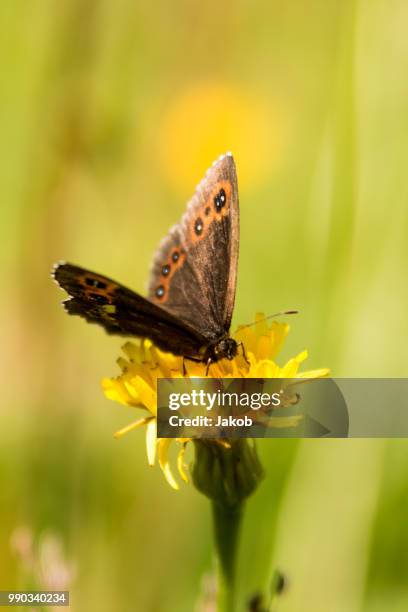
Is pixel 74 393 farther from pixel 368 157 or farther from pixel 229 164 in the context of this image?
pixel 368 157

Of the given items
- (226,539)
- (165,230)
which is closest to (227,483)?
(226,539)

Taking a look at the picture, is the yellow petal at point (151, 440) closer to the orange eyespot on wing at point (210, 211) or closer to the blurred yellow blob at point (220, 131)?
the orange eyespot on wing at point (210, 211)

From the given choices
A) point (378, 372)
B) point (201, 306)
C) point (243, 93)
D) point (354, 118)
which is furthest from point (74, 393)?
point (243, 93)

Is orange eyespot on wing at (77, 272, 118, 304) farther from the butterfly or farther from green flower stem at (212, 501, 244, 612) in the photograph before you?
green flower stem at (212, 501, 244, 612)

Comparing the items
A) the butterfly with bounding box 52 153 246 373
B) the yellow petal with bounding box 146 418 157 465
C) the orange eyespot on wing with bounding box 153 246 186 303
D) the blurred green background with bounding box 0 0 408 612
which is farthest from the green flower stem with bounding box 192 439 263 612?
the orange eyespot on wing with bounding box 153 246 186 303

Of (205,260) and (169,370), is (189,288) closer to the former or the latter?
(205,260)

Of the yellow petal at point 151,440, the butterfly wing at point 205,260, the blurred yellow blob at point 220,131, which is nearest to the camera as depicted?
the yellow petal at point 151,440

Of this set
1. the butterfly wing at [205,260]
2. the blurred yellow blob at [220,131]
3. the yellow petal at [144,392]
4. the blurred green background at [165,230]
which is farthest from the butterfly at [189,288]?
the blurred yellow blob at [220,131]
